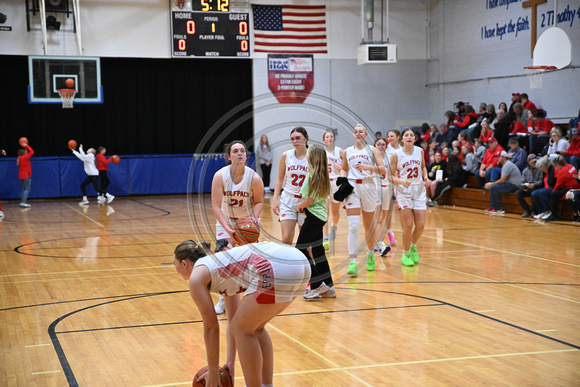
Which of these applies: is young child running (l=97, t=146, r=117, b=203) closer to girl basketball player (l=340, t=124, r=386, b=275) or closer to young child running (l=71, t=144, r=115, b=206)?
young child running (l=71, t=144, r=115, b=206)

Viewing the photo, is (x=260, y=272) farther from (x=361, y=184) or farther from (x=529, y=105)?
(x=529, y=105)

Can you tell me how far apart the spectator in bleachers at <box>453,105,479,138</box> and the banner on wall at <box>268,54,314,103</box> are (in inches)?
212

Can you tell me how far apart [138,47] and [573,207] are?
13828mm

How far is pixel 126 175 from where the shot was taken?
2048 cm

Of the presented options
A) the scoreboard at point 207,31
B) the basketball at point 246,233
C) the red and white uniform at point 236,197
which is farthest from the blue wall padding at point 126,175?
the basketball at point 246,233

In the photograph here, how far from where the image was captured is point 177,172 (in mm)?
20953

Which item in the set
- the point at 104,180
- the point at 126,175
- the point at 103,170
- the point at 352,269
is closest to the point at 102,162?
the point at 103,170

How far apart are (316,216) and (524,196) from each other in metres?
9.33

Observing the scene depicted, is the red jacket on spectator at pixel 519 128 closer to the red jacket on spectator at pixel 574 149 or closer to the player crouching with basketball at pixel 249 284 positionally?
the red jacket on spectator at pixel 574 149

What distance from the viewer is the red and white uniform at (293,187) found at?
22.9 feet

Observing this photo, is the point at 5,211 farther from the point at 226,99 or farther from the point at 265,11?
the point at 265,11

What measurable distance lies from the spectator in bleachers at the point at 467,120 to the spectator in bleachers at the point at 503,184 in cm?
380

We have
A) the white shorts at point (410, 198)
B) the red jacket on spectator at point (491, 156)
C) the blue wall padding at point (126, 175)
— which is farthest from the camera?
the blue wall padding at point (126, 175)

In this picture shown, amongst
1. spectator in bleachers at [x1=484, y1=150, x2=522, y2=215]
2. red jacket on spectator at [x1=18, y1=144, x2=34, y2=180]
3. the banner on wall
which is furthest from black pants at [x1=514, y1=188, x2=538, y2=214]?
red jacket on spectator at [x1=18, y1=144, x2=34, y2=180]
